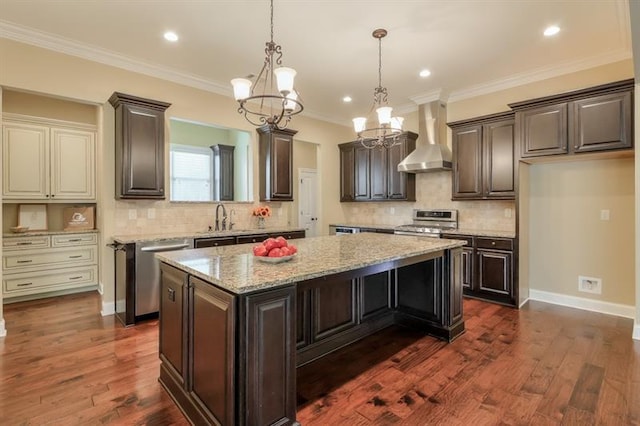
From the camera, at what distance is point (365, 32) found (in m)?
3.29

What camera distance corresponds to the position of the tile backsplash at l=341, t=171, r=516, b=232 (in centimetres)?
464

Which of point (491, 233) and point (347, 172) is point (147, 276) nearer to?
point (347, 172)

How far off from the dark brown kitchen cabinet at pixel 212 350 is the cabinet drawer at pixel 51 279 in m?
3.94

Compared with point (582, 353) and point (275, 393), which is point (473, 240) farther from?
point (275, 393)

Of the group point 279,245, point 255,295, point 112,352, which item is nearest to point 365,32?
point 279,245

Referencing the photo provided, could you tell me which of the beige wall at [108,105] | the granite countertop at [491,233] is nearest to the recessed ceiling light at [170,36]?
the beige wall at [108,105]

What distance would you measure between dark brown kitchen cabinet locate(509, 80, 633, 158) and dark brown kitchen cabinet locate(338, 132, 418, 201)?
187 centimetres

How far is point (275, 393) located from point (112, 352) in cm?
200

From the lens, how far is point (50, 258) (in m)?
4.53

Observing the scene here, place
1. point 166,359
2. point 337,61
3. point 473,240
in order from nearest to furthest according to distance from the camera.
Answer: point 166,359 < point 337,61 < point 473,240

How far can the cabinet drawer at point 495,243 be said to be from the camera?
4048 millimetres

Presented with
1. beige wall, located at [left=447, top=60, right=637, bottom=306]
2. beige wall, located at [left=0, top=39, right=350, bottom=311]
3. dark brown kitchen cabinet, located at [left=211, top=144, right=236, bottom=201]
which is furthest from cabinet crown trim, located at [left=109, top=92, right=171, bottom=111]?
beige wall, located at [left=447, top=60, right=637, bottom=306]

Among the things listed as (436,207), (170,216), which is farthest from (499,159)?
(170,216)

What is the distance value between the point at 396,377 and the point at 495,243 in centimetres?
258
